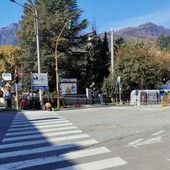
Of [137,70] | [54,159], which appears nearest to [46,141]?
[54,159]

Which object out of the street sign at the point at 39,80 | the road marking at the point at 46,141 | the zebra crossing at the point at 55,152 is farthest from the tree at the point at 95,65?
the road marking at the point at 46,141

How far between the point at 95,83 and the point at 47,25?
44.0ft

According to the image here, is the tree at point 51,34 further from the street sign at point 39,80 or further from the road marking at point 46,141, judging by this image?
the road marking at point 46,141

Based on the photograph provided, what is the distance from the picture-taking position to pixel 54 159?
9.26 metres

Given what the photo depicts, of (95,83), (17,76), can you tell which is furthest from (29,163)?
(95,83)

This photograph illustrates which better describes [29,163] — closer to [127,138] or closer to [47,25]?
[127,138]

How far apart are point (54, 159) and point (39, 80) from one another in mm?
27759

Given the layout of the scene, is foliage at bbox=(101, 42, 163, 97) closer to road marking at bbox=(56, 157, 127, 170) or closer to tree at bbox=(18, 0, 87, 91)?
tree at bbox=(18, 0, 87, 91)

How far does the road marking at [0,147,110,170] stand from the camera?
28.2 ft

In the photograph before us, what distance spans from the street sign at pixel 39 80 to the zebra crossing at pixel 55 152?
22.2m

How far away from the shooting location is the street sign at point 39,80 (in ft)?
120

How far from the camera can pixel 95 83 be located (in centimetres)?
6288

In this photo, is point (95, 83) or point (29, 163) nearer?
point (29, 163)

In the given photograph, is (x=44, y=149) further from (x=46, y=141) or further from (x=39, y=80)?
(x=39, y=80)
